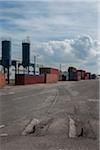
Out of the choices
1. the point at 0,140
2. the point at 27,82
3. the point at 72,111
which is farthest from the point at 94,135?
the point at 27,82

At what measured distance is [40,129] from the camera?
1095 cm

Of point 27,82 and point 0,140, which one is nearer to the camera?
point 0,140

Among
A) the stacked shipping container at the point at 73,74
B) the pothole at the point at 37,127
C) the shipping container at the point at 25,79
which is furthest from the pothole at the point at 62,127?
the stacked shipping container at the point at 73,74

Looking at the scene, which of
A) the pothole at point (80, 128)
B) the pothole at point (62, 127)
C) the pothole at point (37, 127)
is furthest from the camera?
the pothole at point (37, 127)

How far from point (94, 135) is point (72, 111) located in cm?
586

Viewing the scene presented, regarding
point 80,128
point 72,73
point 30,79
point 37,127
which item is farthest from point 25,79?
point 80,128

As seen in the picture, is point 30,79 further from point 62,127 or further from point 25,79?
point 62,127

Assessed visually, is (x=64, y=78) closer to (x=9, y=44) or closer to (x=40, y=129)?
(x=9, y=44)

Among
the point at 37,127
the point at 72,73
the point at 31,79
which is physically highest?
the point at 72,73

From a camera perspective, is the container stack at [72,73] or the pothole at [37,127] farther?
the container stack at [72,73]

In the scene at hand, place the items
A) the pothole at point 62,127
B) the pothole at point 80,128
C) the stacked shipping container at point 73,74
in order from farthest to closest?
1. the stacked shipping container at point 73,74
2. the pothole at point 62,127
3. the pothole at point 80,128

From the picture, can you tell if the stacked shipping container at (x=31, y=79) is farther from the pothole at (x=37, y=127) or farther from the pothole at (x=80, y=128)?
the pothole at (x=80, y=128)

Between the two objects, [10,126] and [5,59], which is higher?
[5,59]

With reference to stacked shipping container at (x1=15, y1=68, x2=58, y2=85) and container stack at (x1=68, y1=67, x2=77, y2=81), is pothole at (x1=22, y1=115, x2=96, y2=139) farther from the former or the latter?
container stack at (x1=68, y1=67, x2=77, y2=81)
